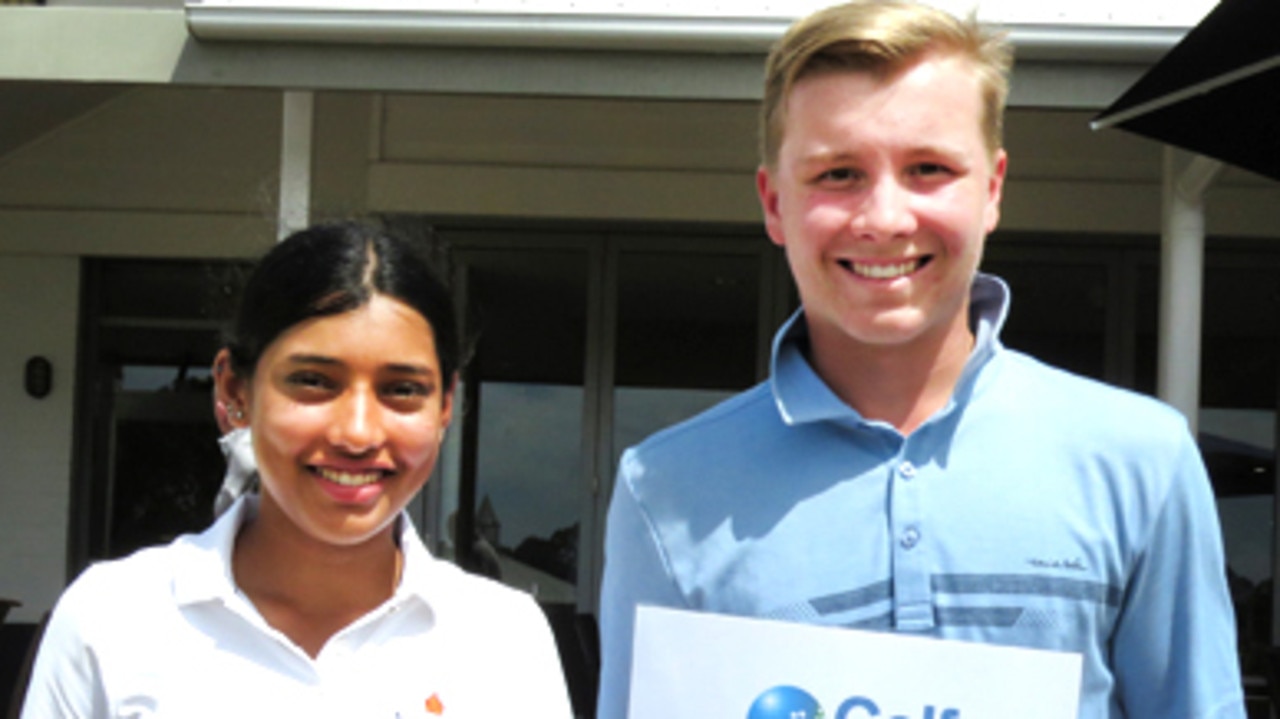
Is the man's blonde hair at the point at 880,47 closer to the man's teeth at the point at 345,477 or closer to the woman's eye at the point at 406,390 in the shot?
the woman's eye at the point at 406,390

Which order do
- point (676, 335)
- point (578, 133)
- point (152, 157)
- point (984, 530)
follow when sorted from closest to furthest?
point (984, 530) → point (578, 133) → point (676, 335) → point (152, 157)

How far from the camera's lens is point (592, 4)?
18.9 ft

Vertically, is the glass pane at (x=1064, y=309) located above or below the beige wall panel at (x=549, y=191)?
below

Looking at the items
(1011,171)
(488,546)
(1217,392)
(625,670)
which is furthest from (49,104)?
(625,670)

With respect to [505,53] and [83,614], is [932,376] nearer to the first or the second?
[83,614]

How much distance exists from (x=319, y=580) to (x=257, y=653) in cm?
15

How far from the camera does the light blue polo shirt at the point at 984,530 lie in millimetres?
1754

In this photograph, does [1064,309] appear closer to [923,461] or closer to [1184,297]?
[1184,297]

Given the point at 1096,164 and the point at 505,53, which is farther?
the point at 1096,164

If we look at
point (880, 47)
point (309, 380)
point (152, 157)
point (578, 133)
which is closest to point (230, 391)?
point (309, 380)

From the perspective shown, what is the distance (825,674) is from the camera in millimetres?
1786

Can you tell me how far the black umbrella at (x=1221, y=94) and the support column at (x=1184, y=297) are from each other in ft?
6.16

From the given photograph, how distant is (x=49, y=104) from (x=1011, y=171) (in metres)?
5.28

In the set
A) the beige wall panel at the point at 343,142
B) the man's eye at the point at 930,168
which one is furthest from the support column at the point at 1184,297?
the man's eye at the point at 930,168
